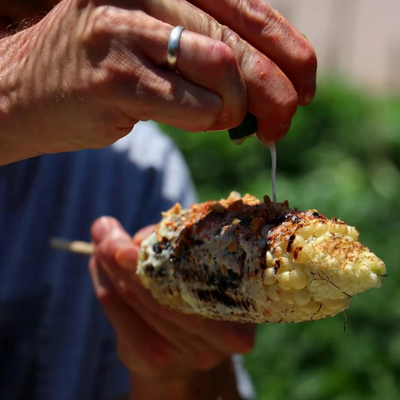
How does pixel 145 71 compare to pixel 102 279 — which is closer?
pixel 145 71

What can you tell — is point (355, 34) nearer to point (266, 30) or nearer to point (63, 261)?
→ point (63, 261)

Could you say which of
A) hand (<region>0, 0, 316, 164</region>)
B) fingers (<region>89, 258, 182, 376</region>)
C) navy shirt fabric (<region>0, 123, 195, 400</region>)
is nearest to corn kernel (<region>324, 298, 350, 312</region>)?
hand (<region>0, 0, 316, 164</region>)

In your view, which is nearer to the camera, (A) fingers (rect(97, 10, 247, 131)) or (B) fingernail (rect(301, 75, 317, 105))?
(A) fingers (rect(97, 10, 247, 131))

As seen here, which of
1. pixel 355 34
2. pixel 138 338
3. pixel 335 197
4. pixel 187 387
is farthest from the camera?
pixel 355 34

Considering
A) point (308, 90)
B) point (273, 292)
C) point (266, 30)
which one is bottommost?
point (273, 292)

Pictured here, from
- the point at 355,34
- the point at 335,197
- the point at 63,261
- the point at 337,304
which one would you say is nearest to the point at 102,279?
the point at 63,261

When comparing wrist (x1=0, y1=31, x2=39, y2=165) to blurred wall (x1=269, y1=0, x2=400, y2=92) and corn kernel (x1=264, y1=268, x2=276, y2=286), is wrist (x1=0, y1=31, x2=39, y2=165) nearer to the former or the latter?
corn kernel (x1=264, y1=268, x2=276, y2=286)

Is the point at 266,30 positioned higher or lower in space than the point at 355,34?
higher

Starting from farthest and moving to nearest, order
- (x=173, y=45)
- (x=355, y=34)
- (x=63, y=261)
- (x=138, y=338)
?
1. (x=355, y=34)
2. (x=63, y=261)
3. (x=138, y=338)
4. (x=173, y=45)
